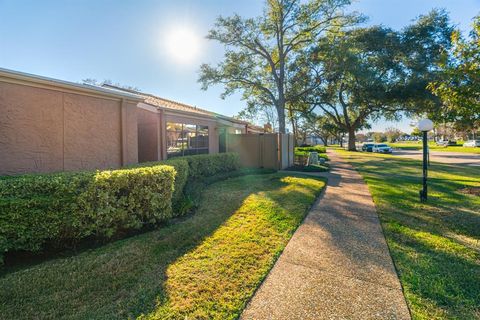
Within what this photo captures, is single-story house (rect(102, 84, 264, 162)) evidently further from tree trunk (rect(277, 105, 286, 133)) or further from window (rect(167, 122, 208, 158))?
tree trunk (rect(277, 105, 286, 133))

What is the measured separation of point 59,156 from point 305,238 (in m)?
6.74

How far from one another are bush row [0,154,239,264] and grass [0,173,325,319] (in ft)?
1.22

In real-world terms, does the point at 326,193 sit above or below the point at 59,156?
below

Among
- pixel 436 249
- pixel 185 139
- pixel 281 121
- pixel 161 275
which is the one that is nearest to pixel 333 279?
pixel 436 249

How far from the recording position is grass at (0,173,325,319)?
8.12 ft

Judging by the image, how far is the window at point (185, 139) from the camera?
34.7 feet

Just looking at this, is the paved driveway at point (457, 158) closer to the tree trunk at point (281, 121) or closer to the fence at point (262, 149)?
the tree trunk at point (281, 121)

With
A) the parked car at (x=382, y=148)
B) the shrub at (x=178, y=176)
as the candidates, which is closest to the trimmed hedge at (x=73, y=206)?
the shrub at (x=178, y=176)

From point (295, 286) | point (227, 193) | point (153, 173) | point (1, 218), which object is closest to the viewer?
point (295, 286)

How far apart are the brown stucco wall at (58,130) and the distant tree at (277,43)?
13.8 meters

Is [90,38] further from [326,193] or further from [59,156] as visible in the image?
[326,193]

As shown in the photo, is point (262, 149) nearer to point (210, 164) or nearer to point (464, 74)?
point (210, 164)

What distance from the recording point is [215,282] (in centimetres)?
295

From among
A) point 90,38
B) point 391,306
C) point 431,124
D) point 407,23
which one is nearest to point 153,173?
point 391,306
